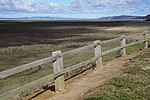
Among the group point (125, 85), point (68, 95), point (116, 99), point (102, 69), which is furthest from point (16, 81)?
point (116, 99)

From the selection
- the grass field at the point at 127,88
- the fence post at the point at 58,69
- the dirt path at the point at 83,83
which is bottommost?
Answer: the dirt path at the point at 83,83

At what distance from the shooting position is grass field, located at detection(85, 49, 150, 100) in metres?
7.77

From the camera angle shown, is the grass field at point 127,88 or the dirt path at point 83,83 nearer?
the grass field at point 127,88

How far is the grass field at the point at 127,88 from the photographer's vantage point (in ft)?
25.5

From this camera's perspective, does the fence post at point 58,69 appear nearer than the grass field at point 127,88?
No

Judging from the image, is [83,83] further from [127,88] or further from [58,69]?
[127,88]

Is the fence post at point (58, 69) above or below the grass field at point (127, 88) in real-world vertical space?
above

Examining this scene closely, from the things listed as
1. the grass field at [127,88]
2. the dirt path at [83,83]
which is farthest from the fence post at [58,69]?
the grass field at [127,88]

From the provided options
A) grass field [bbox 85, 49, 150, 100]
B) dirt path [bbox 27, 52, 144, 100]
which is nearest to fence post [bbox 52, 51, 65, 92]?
dirt path [bbox 27, 52, 144, 100]

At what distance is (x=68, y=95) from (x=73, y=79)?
7.51 ft

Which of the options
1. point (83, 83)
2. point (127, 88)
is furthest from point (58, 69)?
point (127, 88)

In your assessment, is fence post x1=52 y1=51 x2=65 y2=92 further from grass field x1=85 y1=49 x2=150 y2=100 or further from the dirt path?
grass field x1=85 y1=49 x2=150 y2=100

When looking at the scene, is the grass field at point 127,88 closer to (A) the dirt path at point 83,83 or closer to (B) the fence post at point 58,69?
(A) the dirt path at point 83,83

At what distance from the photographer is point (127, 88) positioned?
856 cm
